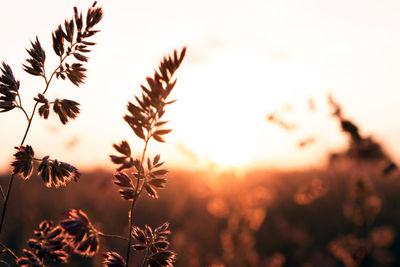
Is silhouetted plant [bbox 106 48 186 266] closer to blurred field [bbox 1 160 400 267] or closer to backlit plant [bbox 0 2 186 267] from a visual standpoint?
backlit plant [bbox 0 2 186 267]

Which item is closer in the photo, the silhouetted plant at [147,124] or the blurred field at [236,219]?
the silhouetted plant at [147,124]

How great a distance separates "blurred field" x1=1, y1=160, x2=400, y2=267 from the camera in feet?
19.7

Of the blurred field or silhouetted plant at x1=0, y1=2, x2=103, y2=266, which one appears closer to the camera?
silhouetted plant at x1=0, y1=2, x2=103, y2=266

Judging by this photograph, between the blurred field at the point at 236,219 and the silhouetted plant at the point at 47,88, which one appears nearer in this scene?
the silhouetted plant at the point at 47,88

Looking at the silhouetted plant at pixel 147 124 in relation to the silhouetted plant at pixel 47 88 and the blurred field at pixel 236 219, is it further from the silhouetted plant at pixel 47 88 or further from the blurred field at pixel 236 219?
the blurred field at pixel 236 219

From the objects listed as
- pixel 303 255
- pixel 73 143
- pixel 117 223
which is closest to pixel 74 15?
pixel 73 143

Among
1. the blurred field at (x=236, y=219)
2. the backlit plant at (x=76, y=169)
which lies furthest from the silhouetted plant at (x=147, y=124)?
the blurred field at (x=236, y=219)

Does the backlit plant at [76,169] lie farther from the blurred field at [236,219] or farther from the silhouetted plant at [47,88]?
the blurred field at [236,219]

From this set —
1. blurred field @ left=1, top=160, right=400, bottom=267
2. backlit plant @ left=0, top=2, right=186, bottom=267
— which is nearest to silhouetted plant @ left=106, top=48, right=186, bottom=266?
backlit plant @ left=0, top=2, right=186, bottom=267

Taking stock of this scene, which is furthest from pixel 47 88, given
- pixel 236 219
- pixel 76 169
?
pixel 236 219

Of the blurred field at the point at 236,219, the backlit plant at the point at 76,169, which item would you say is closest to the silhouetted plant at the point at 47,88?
the backlit plant at the point at 76,169

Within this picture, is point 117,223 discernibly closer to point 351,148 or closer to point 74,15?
point 351,148

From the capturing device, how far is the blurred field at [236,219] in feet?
19.7

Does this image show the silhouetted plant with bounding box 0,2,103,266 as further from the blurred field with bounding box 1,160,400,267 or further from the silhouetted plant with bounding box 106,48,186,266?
the blurred field with bounding box 1,160,400,267
